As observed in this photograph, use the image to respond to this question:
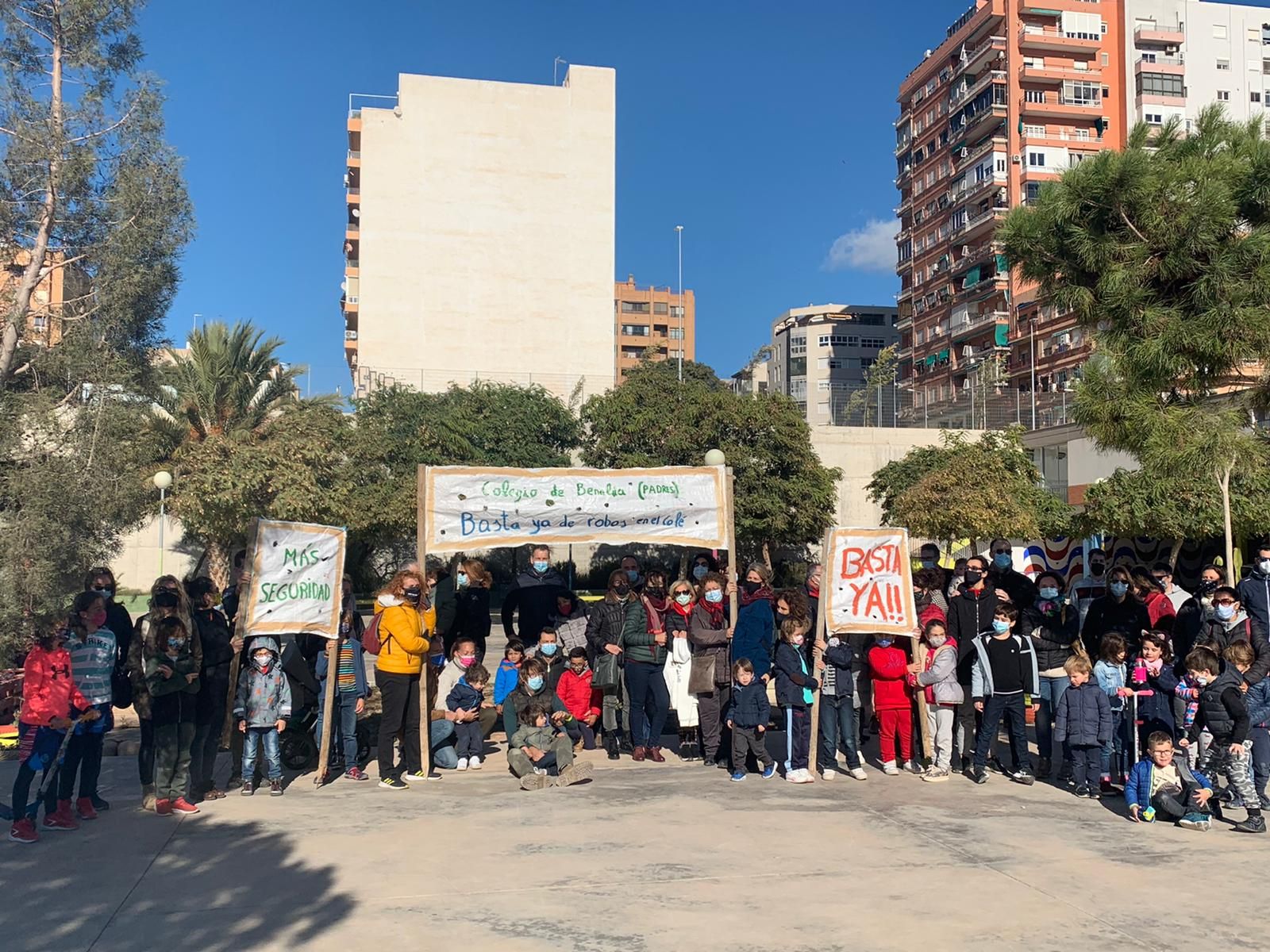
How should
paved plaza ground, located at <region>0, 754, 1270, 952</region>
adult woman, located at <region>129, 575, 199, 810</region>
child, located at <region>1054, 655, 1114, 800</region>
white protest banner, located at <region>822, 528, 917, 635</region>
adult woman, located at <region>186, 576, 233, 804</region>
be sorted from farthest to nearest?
1. white protest banner, located at <region>822, 528, 917, 635</region>
2. child, located at <region>1054, 655, 1114, 800</region>
3. adult woman, located at <region>186, 576, 233, 804</region>
4. adult woman, located at <region>129, 575, 199, 810</region>
5. paved plaza ground, located at <region>0, 754, 1270, 952</region>

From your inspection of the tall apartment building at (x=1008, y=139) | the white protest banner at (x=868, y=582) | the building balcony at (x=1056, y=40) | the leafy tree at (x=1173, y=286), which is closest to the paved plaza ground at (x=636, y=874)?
the white protest banner at (x=868, y=582)

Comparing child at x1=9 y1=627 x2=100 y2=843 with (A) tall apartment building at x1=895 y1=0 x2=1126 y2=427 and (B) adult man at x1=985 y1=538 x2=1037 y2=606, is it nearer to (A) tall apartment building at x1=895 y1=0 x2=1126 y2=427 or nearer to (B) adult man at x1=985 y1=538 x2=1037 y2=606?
(B) adult man at x1=985 y1=538 x2=1037 y2=606

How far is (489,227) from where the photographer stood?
6181 cm

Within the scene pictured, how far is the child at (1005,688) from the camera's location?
10.1 metres

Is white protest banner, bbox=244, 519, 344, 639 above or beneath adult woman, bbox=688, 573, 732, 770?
above

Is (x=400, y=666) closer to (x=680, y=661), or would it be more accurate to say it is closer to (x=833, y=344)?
(x=680, y=661)

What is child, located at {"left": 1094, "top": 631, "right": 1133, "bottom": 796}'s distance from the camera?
31.3ft

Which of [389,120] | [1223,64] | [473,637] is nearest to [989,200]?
[1223,64]

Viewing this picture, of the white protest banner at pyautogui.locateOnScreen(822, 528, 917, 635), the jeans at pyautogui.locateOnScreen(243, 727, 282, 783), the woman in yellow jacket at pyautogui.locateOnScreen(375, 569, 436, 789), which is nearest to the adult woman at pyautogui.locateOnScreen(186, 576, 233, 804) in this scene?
the jeans at pyautogui.locateOnScreen(243, 727, 282, 783)

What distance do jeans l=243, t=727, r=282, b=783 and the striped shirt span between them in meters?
1.29

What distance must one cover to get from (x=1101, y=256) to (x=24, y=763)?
40.6 feet

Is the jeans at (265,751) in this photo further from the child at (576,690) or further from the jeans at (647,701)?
the jeans at (647,701)

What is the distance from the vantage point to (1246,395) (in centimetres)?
1329

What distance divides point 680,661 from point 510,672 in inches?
68.3
